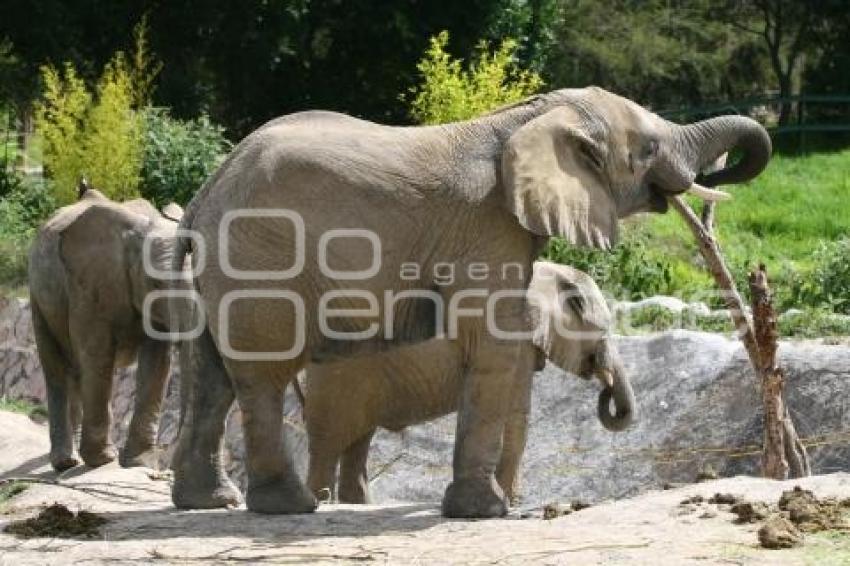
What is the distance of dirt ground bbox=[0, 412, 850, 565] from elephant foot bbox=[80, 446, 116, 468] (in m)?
3.33

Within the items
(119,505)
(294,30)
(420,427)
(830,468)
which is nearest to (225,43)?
(294,30)

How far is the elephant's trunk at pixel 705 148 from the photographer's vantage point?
9.20 metres

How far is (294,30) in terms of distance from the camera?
76.4ft

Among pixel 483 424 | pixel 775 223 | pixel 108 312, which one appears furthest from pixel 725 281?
pixel 775 223

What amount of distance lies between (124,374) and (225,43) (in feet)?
27.3

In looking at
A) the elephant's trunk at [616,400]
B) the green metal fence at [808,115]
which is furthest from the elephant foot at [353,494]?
the green metal fence at [808,115]

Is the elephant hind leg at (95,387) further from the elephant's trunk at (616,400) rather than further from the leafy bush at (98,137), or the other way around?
the leafy bush at (98,137)

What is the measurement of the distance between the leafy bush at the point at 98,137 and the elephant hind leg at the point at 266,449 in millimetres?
10467

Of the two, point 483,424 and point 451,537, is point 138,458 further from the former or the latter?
point 451,537

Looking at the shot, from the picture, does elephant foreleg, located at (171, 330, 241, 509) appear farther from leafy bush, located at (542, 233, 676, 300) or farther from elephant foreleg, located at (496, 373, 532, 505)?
leafy bush, located at (542, 233, 676, 300)

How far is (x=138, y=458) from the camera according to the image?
12477 millimetres

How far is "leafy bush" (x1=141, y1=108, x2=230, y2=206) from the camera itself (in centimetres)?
1939

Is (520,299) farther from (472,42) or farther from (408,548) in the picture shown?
(472,42)

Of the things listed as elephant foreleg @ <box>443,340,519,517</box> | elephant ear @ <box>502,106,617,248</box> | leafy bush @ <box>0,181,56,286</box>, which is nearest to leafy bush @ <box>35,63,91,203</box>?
leafy bush @ <box>0,181,56,286</box>
